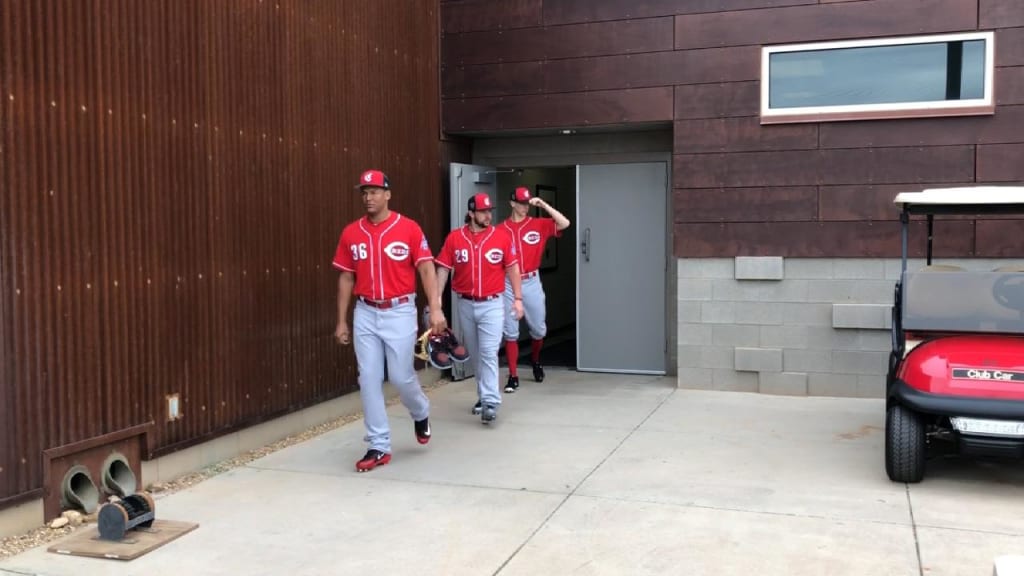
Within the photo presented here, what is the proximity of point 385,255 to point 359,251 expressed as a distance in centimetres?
20

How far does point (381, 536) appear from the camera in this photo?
467 cm

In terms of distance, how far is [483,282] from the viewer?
731 centimetres

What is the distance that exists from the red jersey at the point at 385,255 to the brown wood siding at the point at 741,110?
363cm

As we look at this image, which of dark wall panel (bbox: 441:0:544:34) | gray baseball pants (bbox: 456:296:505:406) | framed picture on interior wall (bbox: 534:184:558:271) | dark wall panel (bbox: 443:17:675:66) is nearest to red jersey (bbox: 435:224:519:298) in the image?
gray baseball pants (bbox: 456:296:505:406)

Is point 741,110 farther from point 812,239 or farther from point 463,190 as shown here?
point 463,190

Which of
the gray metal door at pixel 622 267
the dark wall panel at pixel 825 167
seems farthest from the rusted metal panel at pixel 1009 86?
the gray metal door at pixel 622 267

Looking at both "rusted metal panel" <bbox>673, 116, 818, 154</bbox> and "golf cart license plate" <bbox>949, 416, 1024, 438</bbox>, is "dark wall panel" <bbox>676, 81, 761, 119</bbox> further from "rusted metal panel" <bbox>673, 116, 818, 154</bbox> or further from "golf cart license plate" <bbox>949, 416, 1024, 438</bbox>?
"golf cart license plate" <bbox>949, 416, 1024, 438</bbox>

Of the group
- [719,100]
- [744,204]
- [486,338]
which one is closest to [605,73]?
[719,100]

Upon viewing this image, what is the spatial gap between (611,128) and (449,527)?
219 inches

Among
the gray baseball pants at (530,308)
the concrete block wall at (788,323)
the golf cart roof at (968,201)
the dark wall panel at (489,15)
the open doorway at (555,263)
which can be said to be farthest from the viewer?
the open doorway at (555,263)

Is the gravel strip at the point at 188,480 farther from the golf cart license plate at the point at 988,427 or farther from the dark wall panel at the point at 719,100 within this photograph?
the golf cart license plate at the point at 988,427

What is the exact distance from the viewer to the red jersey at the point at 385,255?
5.89 m

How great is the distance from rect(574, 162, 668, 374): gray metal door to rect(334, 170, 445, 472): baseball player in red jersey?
403 cm

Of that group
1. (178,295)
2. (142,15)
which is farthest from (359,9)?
(178,295)
